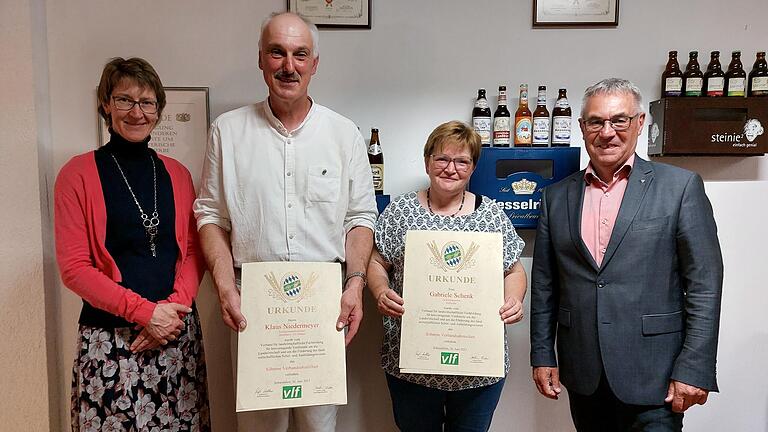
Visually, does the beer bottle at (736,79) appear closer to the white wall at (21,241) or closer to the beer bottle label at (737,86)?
the beer bottle label at (737,86)

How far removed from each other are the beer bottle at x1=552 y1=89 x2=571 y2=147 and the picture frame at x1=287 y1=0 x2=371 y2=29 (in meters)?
0.88

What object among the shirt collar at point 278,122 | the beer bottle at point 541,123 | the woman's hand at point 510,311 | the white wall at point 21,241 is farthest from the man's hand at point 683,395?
the white wall at point 21,241

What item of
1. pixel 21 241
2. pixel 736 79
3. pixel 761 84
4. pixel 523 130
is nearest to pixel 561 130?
pixel 523 130

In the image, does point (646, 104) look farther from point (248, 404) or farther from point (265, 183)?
point (248, 404)

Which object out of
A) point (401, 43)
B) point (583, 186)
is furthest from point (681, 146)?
point (401, 43)

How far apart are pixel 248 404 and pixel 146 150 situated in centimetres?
85

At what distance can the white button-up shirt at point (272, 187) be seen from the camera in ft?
5.22

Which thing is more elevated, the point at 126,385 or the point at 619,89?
the point at 619,89

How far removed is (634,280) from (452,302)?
21.3 inches

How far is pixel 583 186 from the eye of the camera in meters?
1.58

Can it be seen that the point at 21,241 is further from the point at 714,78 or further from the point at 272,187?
the point at 714,78

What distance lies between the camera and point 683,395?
56.4 inches

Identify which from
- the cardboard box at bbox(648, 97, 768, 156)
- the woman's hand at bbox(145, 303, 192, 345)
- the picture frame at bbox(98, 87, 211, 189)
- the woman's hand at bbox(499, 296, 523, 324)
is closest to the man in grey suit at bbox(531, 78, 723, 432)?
the woman's hand at bbox(499, 296, 523, 324)

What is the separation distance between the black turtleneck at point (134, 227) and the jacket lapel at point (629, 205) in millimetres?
1335
